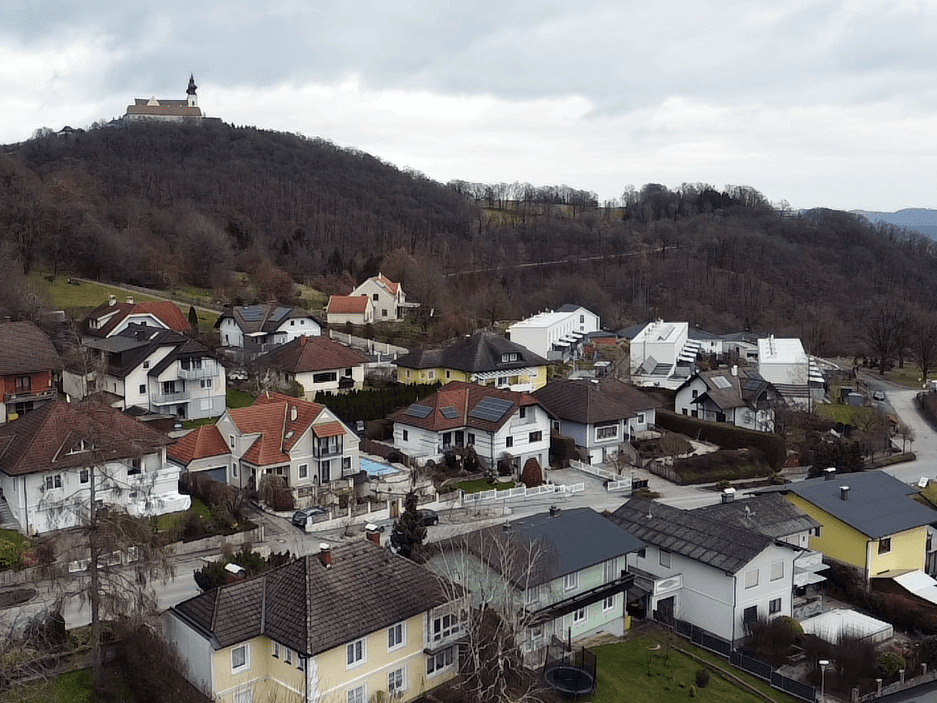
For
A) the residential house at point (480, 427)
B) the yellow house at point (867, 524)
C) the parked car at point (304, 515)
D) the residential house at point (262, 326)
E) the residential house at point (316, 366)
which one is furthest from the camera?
the residential house at point (262, 326)

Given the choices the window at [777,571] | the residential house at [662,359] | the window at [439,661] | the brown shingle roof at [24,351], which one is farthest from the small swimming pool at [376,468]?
the residential house at [662,359]

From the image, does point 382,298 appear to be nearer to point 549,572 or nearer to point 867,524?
point 867,524

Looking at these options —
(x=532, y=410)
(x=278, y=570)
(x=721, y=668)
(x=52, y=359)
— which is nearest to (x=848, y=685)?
(x=721, y=668)

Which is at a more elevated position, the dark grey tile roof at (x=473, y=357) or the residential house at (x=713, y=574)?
the dark grey tile roof at (x=473, y=357)

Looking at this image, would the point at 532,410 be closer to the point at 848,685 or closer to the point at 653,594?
the point at 653,594

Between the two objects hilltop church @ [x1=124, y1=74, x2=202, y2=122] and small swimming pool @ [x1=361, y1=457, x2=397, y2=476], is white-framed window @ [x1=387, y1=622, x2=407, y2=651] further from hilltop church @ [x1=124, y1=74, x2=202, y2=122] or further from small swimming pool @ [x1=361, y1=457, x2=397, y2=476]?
hilltop church @ [x1=124, y1=74, x2=202, y2=122]

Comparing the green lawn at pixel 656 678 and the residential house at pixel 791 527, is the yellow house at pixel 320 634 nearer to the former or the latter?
the green lawn at pixel 656 678
